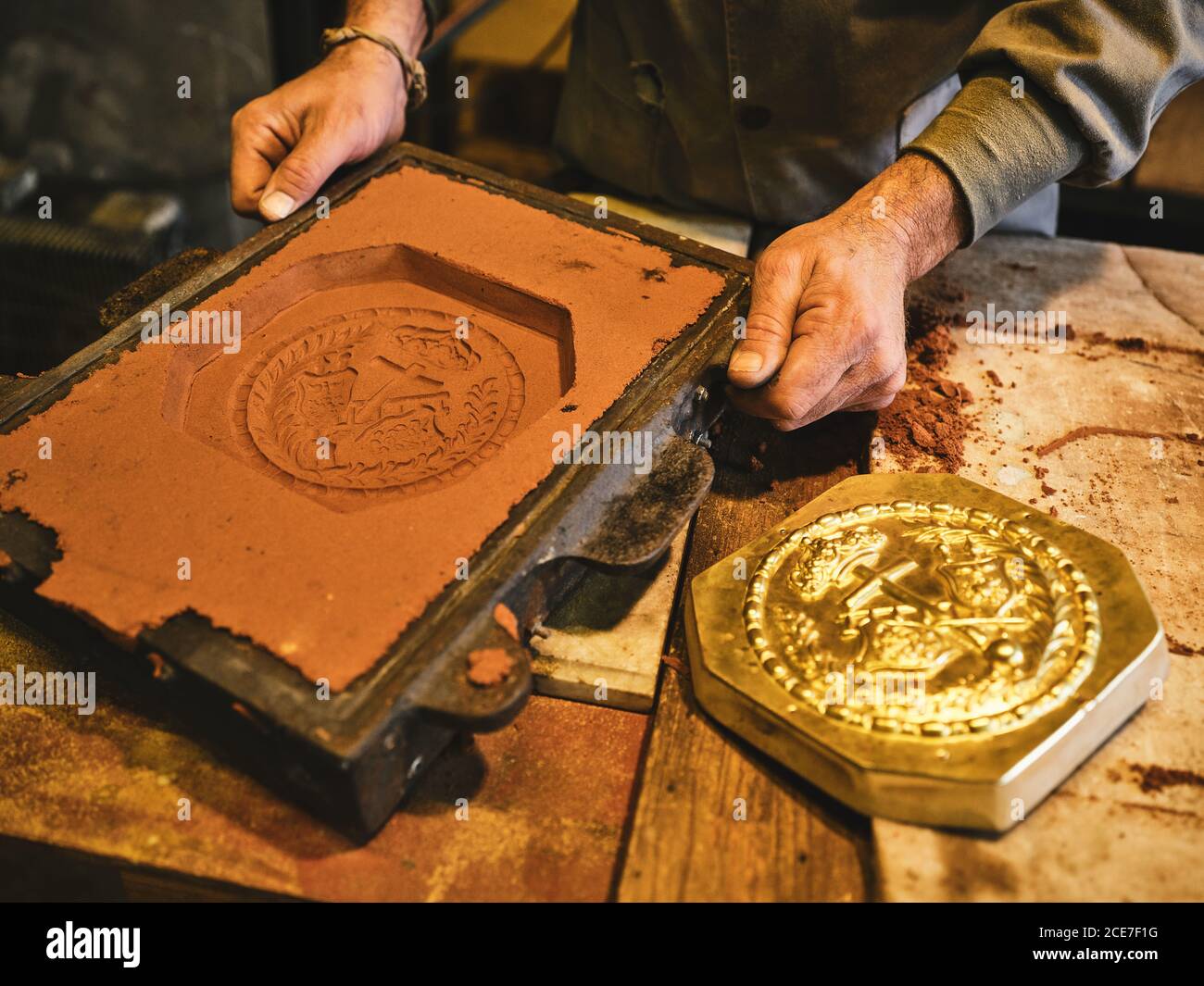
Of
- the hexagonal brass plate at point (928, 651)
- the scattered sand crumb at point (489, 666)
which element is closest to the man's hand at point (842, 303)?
the hexagonal brass plate at point (928, 651)

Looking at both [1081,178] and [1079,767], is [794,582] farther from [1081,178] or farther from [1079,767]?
[1081,178]

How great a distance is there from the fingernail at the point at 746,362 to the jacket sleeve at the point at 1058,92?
0.59 m

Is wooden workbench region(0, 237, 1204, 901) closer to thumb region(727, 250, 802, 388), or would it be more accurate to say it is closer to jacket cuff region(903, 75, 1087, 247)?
thumb region(727, 250, 802, 388)

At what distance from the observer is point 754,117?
2232 millimetres

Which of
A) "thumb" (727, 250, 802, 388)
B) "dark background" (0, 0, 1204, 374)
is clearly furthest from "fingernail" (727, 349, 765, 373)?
"dark background" (0, 0, 1204, 374)

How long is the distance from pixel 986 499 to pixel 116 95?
3.80 m

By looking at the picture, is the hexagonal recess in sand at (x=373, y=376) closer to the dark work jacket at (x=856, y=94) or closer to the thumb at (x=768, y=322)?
the thumb at (x=768, y=322)

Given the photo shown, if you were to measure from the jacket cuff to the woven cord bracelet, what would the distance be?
1.26 metres

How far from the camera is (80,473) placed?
1.45m

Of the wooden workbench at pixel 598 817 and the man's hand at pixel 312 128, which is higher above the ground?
the man's hand at pixel 312 128

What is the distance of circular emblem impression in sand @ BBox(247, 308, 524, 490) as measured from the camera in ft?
5.18

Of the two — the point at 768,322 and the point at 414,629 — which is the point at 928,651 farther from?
the point at 414,629

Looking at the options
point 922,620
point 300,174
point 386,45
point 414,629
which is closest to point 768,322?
point 922,620

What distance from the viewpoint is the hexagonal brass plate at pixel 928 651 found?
1255 millimetres
